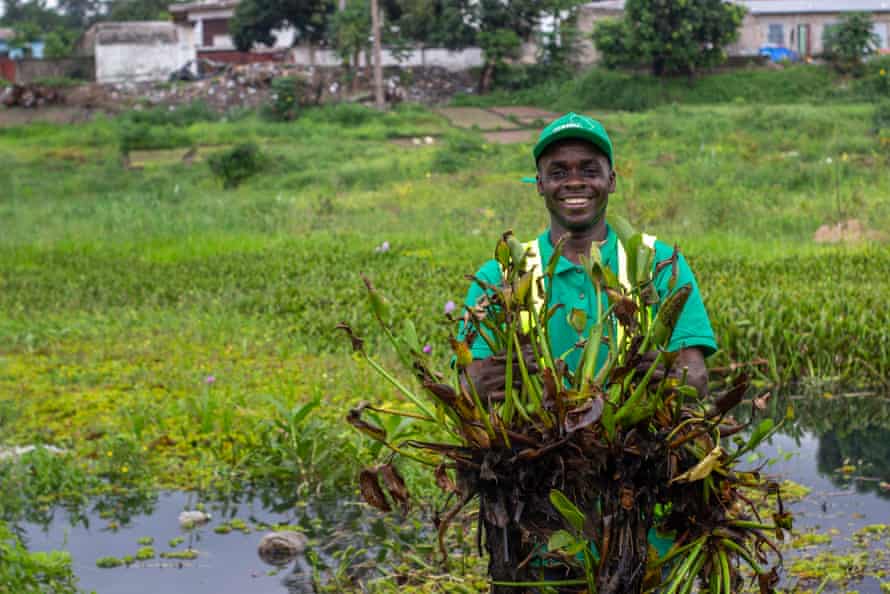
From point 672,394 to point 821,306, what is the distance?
528 cm

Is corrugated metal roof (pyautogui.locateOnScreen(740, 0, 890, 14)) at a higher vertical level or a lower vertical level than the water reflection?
Result: higher

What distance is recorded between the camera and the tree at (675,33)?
26.7 meters

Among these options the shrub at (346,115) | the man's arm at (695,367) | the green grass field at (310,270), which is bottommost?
the green grass field at (310,270)

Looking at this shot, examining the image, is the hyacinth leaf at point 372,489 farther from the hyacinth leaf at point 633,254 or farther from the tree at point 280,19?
the tree at point 280,19

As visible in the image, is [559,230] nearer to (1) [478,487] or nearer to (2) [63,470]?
(1) [478,487]

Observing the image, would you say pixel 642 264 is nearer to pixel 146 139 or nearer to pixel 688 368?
pixel 688 368

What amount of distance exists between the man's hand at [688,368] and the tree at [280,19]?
97.4 feet

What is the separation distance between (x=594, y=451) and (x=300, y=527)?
269 centimetres

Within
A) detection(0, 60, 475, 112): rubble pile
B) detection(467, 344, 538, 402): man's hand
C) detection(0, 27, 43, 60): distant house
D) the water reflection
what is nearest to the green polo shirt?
detection(467, 344, 538, 402): man's hand

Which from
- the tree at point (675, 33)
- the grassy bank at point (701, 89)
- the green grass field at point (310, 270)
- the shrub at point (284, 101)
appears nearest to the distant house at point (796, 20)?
the grassy bank at point (701, 89)

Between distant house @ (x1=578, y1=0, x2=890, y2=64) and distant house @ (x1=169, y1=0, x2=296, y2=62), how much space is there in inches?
348

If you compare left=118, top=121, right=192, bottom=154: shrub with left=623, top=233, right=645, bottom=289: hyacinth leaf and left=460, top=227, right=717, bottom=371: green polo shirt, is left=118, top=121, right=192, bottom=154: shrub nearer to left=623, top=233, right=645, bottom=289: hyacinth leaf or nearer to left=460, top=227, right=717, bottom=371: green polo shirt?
left=460, top=227, right=717, bottom=371: green polo shirt

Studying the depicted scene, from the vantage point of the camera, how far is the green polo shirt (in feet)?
8.30

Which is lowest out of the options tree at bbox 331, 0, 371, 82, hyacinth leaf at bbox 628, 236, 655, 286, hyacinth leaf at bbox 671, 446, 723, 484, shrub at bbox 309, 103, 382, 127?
hyacinth leaf at bbox 671, 446, 723, 484
